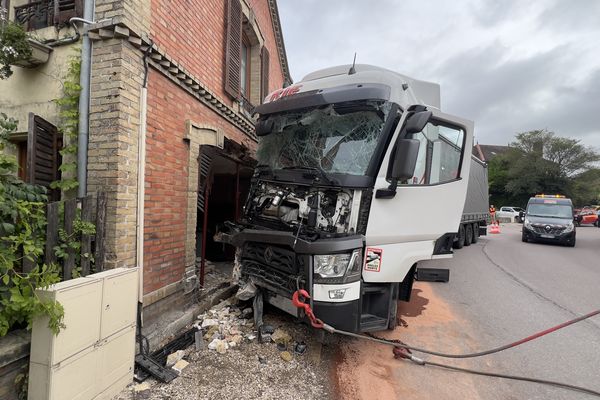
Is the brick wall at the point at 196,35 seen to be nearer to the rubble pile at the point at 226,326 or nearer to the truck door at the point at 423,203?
the truck door at the point at 423,203

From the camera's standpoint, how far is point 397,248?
364cm

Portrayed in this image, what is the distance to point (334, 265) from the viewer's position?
3.23m

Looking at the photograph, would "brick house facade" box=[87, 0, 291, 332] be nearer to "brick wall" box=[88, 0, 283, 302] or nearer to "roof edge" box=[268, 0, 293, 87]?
"brick wall" box=[88, 0, 283, 302]

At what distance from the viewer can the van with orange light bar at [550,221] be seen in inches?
480

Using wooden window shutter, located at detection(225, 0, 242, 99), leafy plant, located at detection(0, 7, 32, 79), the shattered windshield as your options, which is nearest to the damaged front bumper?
the shattered windshield

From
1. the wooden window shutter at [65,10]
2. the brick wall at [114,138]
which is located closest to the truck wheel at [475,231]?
the brick wall at [114,138]

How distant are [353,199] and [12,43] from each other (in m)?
3.94

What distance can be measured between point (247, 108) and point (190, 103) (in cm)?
296

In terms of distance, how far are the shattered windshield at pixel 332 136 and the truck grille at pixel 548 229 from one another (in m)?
12.9

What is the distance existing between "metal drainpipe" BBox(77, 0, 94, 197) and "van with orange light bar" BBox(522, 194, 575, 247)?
15444mm

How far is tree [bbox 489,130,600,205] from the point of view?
34594mm

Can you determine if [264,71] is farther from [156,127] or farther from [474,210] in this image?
[474,210]

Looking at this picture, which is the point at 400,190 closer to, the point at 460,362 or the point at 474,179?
the point at 460,362

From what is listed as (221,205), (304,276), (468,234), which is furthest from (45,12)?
(468,234)
